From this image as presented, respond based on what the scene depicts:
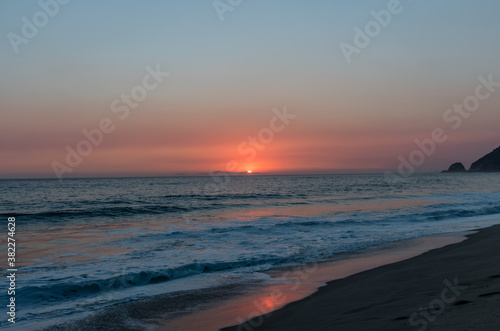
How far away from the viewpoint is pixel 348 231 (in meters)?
19.8

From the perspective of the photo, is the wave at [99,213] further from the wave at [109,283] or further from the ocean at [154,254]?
the wave at [109,283]

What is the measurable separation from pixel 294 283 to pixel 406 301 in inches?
135

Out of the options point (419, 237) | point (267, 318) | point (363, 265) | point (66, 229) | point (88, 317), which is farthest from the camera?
point (66, 229)

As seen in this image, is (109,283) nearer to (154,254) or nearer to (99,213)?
(154,254)

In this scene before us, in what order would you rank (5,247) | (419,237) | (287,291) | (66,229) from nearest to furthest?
Result: (287,291)
(5,247)
(419,237)
(66,229)

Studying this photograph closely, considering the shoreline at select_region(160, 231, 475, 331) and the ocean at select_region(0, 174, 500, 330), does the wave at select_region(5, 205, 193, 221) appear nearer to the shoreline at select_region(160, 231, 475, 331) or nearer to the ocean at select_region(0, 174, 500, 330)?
the ocean at select_region(0, 174, 500, 330)

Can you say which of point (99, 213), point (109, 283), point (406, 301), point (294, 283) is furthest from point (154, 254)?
point (99, 213)

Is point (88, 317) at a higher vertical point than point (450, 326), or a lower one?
lower

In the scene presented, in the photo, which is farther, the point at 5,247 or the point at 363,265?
the point at 5,247

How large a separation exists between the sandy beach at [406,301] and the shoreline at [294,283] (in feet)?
1.11

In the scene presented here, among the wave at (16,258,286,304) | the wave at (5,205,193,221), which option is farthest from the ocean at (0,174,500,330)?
the wave at (5,205,193,221)

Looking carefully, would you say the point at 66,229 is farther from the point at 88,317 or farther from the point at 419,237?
the point at 419,237

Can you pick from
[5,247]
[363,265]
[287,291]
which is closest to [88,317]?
[287,291]

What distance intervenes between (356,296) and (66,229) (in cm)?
1859
